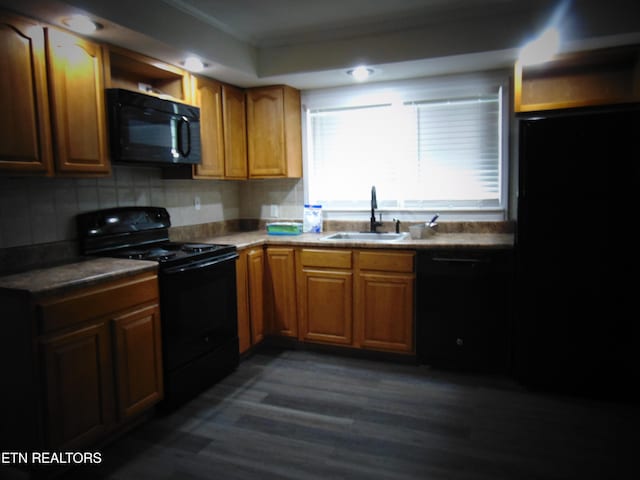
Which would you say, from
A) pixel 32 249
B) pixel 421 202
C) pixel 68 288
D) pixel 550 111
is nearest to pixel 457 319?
pixel 421 202

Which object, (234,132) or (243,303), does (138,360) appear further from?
(234,132)

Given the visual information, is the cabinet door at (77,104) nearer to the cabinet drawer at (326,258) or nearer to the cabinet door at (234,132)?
the cabinet door at (234,132)

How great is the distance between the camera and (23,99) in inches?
83.8

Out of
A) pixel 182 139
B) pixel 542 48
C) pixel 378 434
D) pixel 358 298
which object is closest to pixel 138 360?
pixel 378 434

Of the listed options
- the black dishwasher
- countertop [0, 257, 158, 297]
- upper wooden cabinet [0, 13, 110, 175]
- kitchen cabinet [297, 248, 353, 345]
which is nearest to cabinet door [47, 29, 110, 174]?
upper wooden cabinet [0, 13, 110, 175]

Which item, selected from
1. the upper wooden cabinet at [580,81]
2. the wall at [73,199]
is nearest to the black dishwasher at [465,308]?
the upper wooden cabinet at [580,81]

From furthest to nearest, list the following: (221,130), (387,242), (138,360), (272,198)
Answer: (272,198)
(221,130)
(387,242)
(138,360)

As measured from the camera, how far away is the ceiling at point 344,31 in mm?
2645

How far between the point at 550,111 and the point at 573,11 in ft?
2.03

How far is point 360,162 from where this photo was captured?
393 cm

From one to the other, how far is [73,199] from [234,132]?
1.43 meters

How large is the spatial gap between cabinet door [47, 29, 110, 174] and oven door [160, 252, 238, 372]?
72 cm

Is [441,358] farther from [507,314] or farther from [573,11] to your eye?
[573,11]

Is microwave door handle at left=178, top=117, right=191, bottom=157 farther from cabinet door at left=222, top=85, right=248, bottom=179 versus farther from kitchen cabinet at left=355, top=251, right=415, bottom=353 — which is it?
kitchen cabinet at left=355, top=251, right=415, bottom=353
